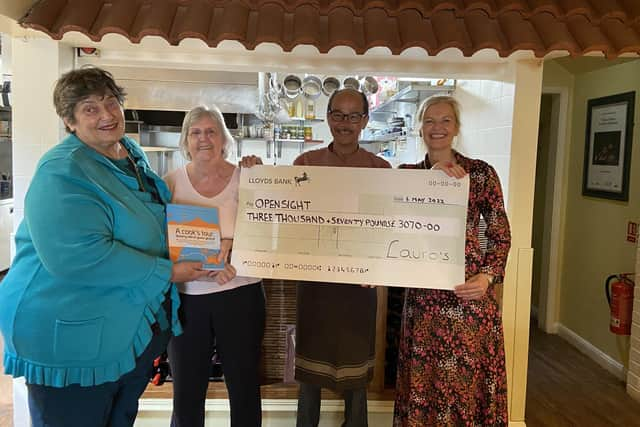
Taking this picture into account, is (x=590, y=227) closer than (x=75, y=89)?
No

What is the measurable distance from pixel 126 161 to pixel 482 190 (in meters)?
1.27

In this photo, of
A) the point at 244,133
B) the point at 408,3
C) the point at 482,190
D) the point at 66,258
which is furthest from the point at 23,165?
the point at 244,133

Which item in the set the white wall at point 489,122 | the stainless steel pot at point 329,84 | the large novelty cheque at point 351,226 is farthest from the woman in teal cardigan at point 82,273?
the stainless steel pot at point 329,84

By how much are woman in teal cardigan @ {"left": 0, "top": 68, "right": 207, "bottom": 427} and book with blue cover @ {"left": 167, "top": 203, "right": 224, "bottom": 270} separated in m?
0.09

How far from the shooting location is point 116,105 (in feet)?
5.04

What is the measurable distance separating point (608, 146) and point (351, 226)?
2.55m

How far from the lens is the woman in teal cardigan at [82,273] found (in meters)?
1.37

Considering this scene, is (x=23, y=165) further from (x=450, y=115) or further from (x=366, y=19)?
(x=450, y=115)

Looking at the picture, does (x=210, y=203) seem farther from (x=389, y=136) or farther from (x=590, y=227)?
(x=590, y=227)

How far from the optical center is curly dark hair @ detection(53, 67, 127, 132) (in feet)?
4.75

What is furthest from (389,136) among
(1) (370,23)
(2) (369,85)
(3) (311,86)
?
(1) (370,23)

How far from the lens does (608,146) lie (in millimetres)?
3324

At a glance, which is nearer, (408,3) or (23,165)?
(408,3)

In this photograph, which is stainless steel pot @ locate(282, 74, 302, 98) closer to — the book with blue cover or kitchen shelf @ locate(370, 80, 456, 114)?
kitchen shelf @ locate(370, 80, 456, 114)
